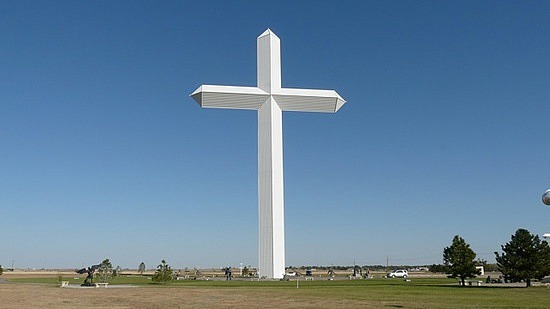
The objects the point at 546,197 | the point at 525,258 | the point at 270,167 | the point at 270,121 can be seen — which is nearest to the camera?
the point at 546,197

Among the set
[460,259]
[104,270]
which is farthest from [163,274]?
→ [460,259]

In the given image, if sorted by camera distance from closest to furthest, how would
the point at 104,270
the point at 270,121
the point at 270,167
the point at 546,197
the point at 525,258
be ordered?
1. the point at 546,197
2. the point at 525,258
3. the point at 270,167
4. the point at 270,121
5. the point at 104,270

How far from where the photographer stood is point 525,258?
1727 inches

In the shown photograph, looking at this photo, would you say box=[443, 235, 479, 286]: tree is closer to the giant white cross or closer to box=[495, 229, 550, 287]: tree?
box=[495, 229, 550, 287]: tree

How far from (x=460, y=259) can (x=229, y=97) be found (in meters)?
23.6

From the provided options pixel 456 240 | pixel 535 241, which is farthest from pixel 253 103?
pixel 535 241

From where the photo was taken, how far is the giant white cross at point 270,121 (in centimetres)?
4603

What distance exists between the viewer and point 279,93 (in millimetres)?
46312

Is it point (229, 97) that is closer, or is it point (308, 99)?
point (229, 97)

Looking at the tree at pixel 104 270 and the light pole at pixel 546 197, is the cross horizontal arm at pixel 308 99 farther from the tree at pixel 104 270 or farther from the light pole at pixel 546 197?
the light pole at pixel 546 197

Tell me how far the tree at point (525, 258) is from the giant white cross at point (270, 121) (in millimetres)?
17595

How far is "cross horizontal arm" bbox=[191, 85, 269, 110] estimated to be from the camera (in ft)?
146

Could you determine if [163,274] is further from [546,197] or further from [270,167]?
[546,197]

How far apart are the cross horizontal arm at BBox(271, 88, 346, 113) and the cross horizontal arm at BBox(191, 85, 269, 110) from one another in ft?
4.40
